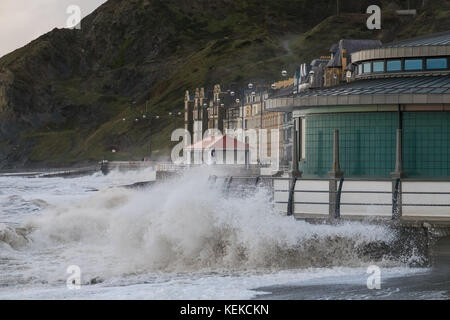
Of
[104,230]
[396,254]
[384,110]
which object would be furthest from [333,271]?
[104,230]

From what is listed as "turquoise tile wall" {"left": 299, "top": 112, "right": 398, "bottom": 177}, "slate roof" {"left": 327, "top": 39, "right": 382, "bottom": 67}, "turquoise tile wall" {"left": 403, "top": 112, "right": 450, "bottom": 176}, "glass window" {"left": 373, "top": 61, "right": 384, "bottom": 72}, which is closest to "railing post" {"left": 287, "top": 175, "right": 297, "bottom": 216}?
"turquoise tile wall" {"left": 299, "top": 112, "right": 398, "bottom": 177}

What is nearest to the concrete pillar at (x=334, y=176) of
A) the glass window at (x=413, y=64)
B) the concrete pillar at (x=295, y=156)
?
the concrete pillar at (x=295, y=156)

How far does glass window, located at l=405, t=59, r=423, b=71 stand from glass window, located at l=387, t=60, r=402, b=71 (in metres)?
0.32

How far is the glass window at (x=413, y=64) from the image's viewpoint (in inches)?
1296

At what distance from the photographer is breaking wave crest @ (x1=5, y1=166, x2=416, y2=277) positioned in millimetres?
26344

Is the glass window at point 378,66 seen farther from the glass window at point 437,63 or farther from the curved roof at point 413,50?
the glass window at point 437,63

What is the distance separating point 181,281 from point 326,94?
8998mm

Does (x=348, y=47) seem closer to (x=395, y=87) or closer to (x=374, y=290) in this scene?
(x=395, y=87)

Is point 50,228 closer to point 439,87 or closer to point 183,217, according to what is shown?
point 183,217

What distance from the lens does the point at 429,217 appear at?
86.9ft

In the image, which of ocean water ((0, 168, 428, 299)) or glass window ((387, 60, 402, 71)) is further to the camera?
glass window ((387, 60, 402, 71))

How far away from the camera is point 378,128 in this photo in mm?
28797

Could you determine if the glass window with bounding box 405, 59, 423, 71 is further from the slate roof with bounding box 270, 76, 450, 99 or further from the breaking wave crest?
the breaking wave crest
